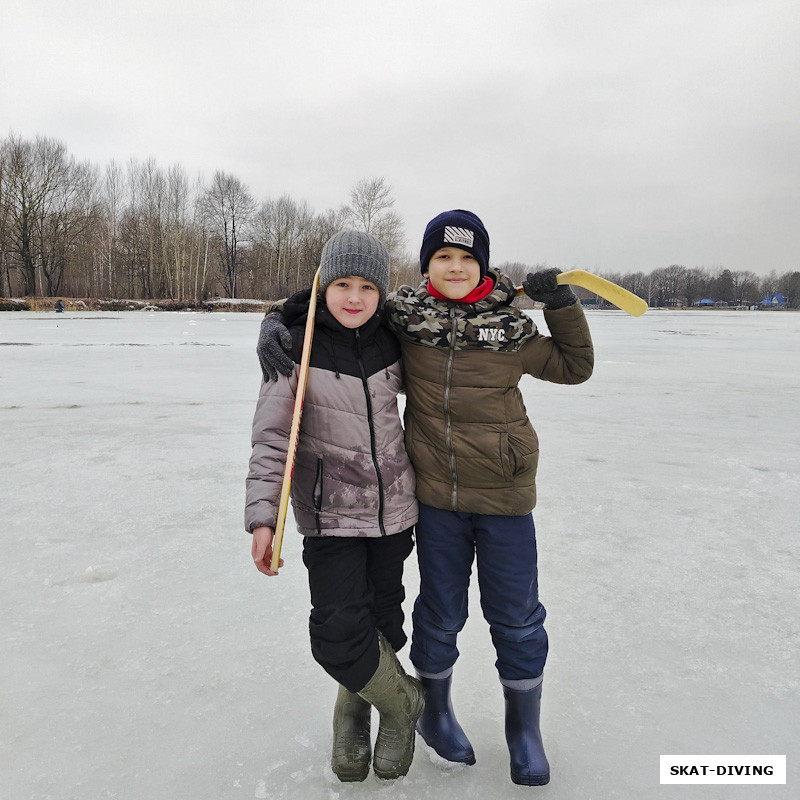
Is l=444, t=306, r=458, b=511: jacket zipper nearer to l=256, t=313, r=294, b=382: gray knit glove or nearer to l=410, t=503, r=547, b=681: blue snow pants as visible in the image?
l=410, t=503, r=547, b=681: blue snow pants

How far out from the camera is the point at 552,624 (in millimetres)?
2234

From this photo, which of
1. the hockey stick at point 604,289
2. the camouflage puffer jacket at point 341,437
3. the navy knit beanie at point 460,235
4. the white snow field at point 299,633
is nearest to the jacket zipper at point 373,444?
the camouflage puffer jacket at point 341,437

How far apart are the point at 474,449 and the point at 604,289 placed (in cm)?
63

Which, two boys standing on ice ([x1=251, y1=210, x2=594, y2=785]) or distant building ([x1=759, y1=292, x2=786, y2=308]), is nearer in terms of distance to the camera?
two boys standing on ice ([x1=251, y1=210, x2=594, y2=785])

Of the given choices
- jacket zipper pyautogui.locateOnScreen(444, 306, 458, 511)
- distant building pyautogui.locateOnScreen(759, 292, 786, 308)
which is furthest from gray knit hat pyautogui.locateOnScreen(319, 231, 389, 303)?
distant building pyautogui.locateOnScreen(759, 292, 786, 308)

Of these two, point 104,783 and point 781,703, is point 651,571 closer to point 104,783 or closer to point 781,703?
point 781,703

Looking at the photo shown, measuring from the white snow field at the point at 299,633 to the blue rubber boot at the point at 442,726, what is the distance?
5 cm

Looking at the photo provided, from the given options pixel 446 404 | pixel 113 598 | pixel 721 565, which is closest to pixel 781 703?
pixel 721 565

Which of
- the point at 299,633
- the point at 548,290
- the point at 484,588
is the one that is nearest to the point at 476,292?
the point at 548,290

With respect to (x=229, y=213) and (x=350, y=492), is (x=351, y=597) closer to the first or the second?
(x=350, y=492)

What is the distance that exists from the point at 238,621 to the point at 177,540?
0.82 m

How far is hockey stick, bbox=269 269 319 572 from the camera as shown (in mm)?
1456

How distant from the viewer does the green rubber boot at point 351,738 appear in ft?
5.07

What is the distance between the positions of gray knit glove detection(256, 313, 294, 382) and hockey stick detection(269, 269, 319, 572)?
39 mm
